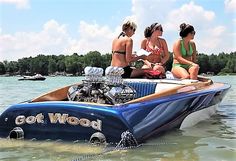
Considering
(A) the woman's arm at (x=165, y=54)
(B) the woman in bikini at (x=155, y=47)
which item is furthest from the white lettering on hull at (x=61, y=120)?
(A) the woman's arm at (x=165, y=54)

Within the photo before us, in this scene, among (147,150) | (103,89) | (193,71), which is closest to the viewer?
(147,150)

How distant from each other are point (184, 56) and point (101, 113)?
10.2 feet

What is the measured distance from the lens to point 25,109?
15.9 feet

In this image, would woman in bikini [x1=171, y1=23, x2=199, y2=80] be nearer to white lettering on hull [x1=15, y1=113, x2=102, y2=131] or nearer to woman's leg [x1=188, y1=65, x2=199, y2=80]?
woman's leg [x1=188, y1=65, x2=199, y2=80]

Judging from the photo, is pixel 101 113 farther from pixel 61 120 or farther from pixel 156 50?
pixel 156 50

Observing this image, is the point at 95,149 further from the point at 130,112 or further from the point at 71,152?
the point at 130,112

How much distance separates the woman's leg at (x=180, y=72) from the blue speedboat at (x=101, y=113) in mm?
1078

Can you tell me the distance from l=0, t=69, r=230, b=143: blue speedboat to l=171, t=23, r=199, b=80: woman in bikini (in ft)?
3.74

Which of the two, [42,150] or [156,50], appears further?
[156,50]

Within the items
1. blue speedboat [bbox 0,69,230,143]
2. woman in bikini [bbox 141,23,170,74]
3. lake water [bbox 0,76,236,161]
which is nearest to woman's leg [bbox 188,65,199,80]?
woman in bikini [bbox 141,23,170,74]

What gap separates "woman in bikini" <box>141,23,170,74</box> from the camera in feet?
22.3

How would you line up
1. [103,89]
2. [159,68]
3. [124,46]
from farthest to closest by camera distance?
1. [159,68]
2. [124,46]
3. [103,89]

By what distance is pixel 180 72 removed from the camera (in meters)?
6.90

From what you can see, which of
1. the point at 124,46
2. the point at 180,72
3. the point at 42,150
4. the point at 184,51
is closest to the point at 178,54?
the point at 184,51
